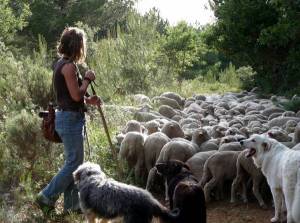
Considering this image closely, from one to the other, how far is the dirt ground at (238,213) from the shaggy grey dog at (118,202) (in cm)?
150

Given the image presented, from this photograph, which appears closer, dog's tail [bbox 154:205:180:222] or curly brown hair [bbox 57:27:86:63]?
dog's tail [bbox 154:205:180:222]

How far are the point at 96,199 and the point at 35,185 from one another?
2.53 metres

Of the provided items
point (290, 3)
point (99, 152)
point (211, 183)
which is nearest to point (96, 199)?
point (211, 183)

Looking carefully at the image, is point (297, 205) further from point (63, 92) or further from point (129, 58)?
point (129, 58)

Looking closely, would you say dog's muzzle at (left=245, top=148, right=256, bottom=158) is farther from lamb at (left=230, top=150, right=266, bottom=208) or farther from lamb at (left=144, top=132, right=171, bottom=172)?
lamb at (left=144, top=132, right=171, bottom=172)

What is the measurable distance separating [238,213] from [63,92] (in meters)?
2.63

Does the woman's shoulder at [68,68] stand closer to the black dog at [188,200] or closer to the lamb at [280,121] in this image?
the black dog at [188,200]

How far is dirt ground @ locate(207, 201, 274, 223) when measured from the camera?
19.8ft

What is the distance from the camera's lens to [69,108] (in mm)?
5723

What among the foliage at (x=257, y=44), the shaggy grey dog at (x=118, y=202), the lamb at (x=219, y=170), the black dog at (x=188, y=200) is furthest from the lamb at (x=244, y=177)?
the foliage at (x=257, y=44)

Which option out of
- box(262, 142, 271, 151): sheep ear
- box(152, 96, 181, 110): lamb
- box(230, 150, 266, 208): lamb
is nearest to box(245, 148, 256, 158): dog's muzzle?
box(262, 142, 271, 151): sheep ear

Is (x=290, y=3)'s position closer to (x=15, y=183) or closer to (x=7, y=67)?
(x=15, y=183)

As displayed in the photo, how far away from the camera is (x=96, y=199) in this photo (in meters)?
4.87

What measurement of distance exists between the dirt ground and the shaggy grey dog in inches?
59.2
